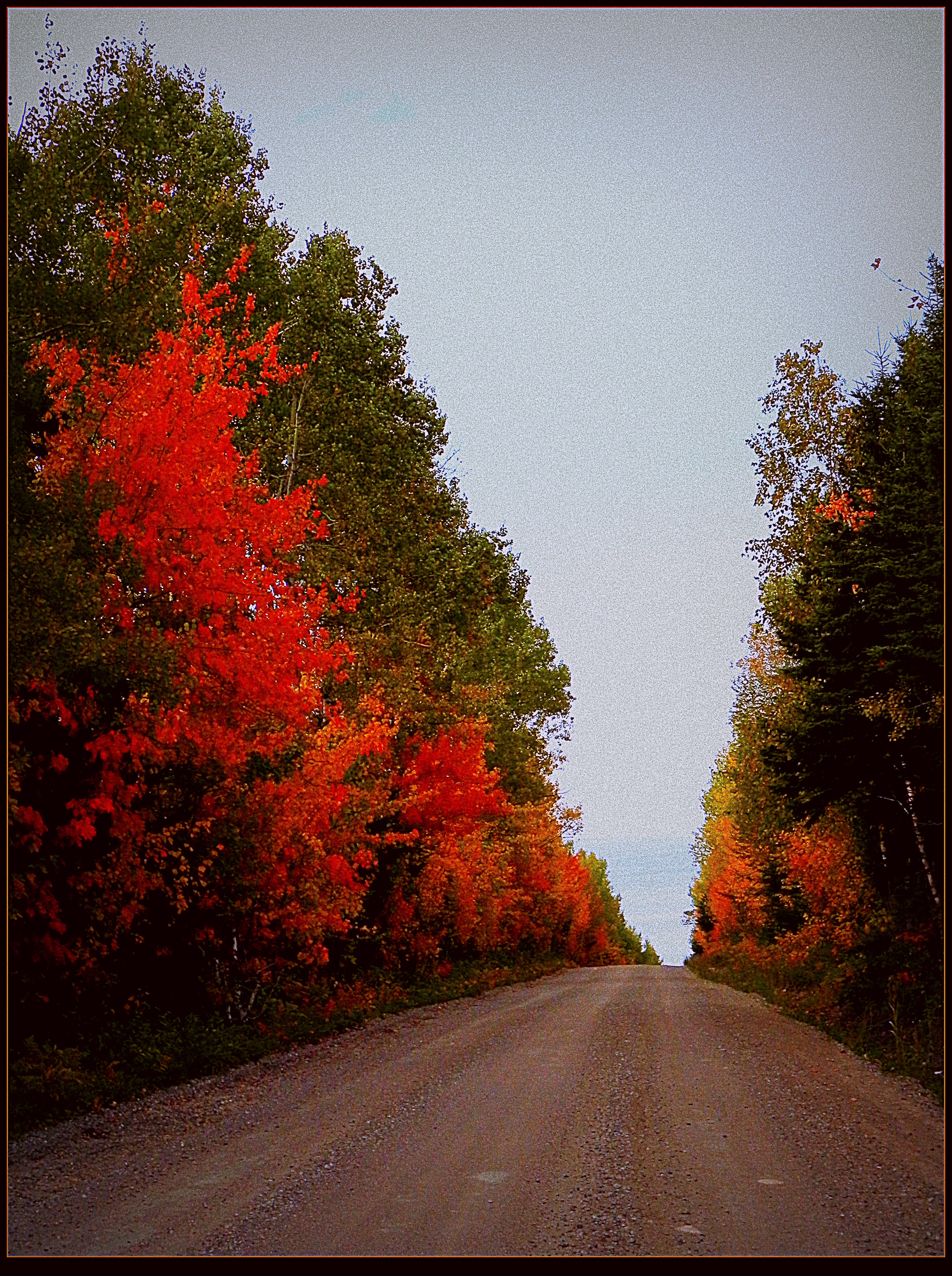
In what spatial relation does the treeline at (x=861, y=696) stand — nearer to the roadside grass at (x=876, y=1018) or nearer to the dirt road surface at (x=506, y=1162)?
the roadside grass at (x=876, y=1018)

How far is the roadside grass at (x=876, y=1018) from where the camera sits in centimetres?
1466

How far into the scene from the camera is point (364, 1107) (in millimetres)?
12453

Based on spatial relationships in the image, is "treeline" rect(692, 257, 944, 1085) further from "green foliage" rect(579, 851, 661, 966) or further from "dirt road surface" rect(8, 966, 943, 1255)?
"green foliage" rect(579, 851, 661, 966)

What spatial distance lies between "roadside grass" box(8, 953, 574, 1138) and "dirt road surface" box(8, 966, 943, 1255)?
46 cm

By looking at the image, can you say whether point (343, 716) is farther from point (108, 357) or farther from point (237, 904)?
point (108, 357)

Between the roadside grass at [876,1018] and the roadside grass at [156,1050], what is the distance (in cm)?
987

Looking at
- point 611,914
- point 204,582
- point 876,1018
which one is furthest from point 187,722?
point 611,914

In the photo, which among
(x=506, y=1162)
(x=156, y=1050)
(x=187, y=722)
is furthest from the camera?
(x=156, y=1050)

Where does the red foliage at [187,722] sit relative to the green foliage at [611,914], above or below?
above

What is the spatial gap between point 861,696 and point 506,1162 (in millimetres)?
10241

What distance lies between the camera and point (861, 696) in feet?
55.1

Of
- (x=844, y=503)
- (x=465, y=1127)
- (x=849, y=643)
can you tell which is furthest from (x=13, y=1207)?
(x=844, y=503)

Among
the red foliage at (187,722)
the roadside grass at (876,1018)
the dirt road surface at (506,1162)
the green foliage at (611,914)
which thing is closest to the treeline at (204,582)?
the red foliage at (187,722)

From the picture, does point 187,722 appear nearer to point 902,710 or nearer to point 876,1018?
point 902,710
